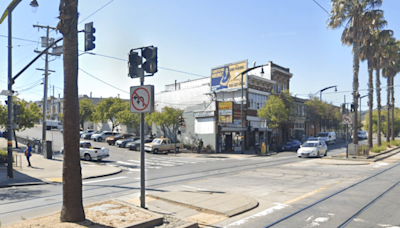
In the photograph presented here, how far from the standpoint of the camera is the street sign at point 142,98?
338 inches

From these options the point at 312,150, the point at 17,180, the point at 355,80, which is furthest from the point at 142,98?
the point at 355,80

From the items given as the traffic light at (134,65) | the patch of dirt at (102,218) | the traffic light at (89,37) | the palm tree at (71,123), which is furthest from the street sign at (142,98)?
the traffic light at (89,37)

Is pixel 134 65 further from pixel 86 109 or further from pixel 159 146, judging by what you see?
pixel 86 109

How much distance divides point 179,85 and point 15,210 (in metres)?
57.7

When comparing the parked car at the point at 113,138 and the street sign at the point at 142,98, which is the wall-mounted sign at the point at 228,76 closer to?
the parked car at the point at 113,138

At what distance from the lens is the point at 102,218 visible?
764 centimetres

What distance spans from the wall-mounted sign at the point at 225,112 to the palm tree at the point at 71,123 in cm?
3305

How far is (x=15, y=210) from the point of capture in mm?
9477

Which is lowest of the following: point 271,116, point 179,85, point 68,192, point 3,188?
point 3,188

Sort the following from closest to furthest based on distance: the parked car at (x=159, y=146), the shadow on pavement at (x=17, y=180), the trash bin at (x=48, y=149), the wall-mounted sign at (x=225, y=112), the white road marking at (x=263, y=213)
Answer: the white road marking at (x=263, y=213), the shadow on pavement at (x=17, y=180), the trash bin at (x=48, y=149), the parked car at (x=159, y=146), the wall-mounted sign at (x=225, y=112)

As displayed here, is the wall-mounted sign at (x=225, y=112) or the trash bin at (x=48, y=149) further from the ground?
the wall-mounted sign at (x=225, y=112)

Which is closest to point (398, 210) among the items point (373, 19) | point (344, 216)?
point (344, 216)

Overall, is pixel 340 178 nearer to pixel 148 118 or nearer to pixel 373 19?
pixel 373 19

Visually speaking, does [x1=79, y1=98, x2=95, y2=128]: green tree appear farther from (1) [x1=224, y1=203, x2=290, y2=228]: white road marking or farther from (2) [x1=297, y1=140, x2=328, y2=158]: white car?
(1) [x1=224, y1=203, x2=290, y2=228]: white road marking
